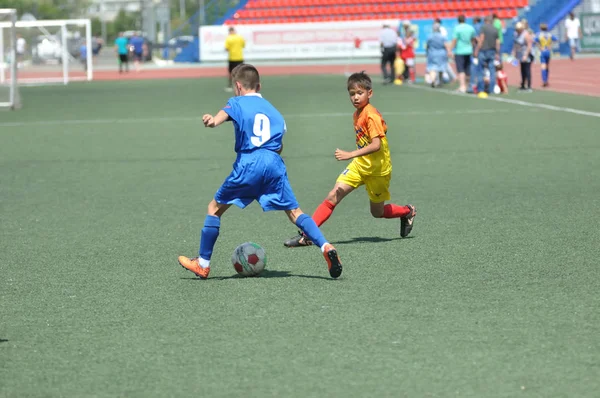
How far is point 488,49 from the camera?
→ 27781mm

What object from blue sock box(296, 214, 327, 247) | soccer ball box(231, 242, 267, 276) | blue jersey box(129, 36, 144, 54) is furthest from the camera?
blue jersey box(129, 36, 144, 54)

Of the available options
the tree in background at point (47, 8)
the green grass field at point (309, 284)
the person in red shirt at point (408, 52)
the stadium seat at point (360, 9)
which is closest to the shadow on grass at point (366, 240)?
the green grass field at point (309, 284)

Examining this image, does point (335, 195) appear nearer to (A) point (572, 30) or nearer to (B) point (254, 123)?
(B) point (254, 123)

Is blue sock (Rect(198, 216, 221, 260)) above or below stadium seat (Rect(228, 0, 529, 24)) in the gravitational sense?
below

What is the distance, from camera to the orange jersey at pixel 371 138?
8625 millimetres

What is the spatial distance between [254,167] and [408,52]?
95.4 ft

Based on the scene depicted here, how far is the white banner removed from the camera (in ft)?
173

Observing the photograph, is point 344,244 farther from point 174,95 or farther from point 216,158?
point 174,95

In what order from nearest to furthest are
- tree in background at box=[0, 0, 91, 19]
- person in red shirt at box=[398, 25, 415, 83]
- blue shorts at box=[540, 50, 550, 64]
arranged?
blue shorts at box=[540, 50, 550, 64] < person in red shirt at box=[398, 25, 415, 83] < tree in background at box=[0, 0, 91, 19]

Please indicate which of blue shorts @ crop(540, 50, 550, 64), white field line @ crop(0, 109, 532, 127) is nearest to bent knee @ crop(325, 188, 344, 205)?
white field line @ crop(0, 109, 532, 127)

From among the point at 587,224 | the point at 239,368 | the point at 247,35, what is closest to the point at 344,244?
the point at 587,224

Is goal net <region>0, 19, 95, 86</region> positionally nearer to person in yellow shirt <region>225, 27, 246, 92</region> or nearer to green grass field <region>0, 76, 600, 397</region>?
person in yellow shirt <region>225, 27, 246, 92</region>

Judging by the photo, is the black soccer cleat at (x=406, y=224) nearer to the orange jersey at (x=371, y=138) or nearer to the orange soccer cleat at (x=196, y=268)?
the orange jersey at (x=371, y=138)

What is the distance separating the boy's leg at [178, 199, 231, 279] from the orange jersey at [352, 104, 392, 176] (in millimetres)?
1548
